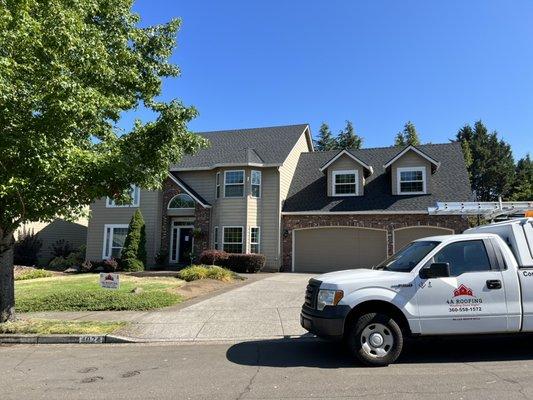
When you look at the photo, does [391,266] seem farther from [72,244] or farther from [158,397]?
[72,244]

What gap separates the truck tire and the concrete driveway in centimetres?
240

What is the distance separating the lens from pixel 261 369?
6719 mm

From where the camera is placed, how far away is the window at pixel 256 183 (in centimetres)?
2445

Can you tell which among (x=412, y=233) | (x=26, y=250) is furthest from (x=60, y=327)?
(x=26, y=250)

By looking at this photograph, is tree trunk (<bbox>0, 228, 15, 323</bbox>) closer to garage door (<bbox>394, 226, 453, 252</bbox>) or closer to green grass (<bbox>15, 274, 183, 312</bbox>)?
green grass (<bbox>15, 274, 183, 312</bbox>)

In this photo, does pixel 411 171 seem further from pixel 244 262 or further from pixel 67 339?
pixel 67 339

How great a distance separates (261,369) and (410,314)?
2.32 m

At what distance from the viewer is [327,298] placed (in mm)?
7008

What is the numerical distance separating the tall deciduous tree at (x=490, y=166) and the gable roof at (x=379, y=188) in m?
21.1

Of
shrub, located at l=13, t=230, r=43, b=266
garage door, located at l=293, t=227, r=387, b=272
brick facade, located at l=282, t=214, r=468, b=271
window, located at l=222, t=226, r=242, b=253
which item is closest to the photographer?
brick facade, located at l=282, t=214, r=468, b=271

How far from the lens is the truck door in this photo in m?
6.79

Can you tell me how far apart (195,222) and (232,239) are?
7.41ft

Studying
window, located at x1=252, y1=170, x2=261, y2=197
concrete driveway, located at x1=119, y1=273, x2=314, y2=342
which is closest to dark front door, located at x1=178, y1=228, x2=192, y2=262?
window, located at x1=252, y1=170, x2=261, y2=197

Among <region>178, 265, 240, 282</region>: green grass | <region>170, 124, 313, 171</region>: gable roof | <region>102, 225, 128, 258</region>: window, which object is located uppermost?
<region>170, 124, 313, 171</region>: gable roof
